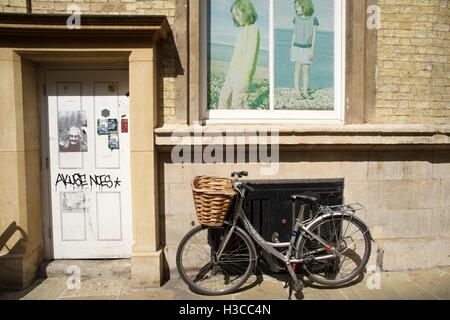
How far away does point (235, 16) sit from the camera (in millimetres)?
4316

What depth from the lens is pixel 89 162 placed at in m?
4.22

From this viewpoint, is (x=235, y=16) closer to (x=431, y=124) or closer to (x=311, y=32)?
(x=311, y=32)

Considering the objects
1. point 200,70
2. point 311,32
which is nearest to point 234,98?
point 200,70

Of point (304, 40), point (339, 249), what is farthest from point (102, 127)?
point (339, 249)

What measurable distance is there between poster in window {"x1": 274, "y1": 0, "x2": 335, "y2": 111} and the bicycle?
140cm

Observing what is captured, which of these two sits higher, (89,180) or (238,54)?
(238,54)

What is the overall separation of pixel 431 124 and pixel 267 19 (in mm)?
2494

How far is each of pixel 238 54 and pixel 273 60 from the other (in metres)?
0.47

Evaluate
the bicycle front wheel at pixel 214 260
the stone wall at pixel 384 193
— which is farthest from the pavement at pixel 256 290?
the stone wall at pixel 384 193

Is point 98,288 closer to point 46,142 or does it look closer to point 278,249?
point 46,142

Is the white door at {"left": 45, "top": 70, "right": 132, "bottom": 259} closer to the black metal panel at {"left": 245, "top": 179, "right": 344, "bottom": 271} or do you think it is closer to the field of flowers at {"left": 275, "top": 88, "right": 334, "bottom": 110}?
the black metal panel at {"left": 245, "top": 179, "right": 344, "bottom": 271}

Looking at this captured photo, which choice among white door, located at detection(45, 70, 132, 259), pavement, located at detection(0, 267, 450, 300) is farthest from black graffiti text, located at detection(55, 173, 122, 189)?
pavement, located at detection(0, 267, 450, 300)

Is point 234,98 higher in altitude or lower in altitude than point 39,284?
higher
